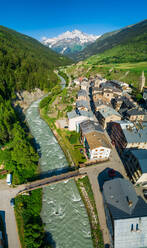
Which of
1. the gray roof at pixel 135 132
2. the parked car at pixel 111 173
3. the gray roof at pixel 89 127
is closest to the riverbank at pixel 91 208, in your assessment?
the parked car at pixel 111 173

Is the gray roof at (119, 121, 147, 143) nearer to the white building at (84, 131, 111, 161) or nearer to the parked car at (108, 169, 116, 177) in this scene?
the white building at (84, 131, 111, 161)

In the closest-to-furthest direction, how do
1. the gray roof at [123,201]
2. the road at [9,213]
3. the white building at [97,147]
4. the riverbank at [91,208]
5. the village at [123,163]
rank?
the village at [123,163] < the gray roof at [123,201] < the road at [9,213] < the riverbank at [91,208] < the white building at [97,147]

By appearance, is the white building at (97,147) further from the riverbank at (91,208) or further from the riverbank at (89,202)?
the riverbank at (89,202)

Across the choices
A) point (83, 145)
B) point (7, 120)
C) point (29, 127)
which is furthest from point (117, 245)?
point (29, 127)

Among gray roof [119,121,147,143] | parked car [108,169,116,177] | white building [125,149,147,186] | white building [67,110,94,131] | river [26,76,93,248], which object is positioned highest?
white building [67,110,94,131]

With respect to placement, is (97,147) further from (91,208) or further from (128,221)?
(128,221)

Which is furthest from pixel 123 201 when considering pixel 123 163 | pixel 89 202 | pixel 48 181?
pixel 48 181

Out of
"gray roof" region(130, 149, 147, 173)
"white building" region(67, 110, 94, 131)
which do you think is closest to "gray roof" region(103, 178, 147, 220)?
"gray roof" region(130, 149, 147, 173)
